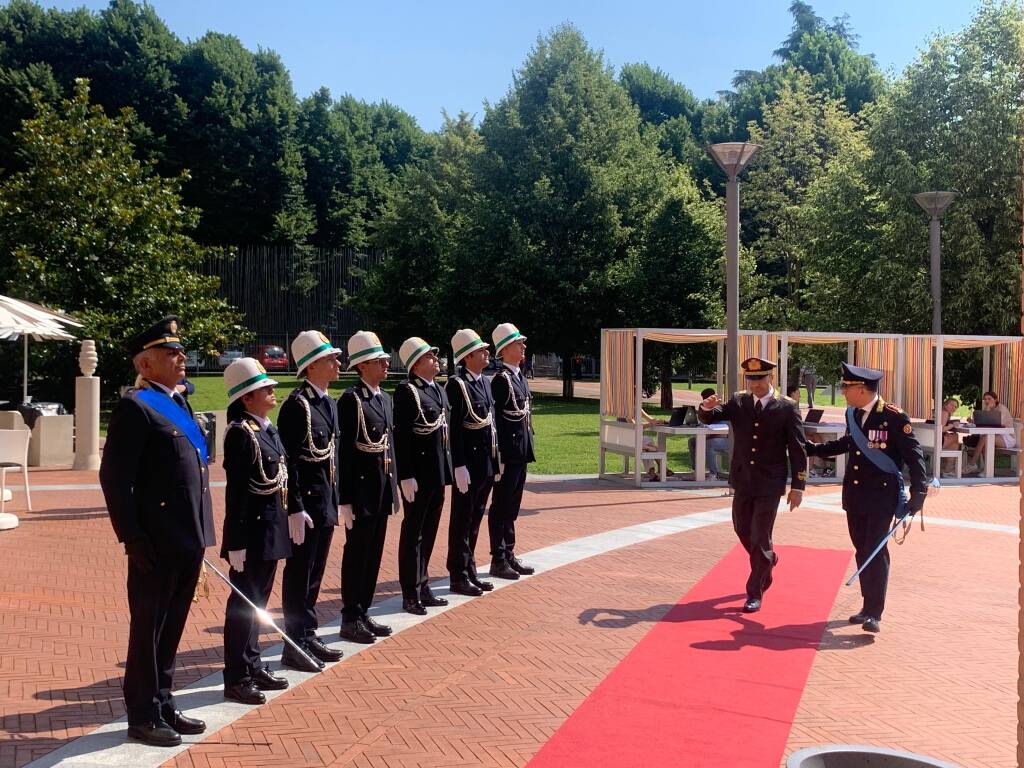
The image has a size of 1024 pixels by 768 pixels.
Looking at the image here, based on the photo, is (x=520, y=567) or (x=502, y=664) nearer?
(x=502, y=664)

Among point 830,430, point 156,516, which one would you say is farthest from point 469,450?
point 830,430

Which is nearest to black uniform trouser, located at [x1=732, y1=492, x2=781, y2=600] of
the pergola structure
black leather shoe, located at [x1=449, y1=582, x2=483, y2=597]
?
black leather shoe, located at [x1=449, y1=582, x2=483, y2=597]

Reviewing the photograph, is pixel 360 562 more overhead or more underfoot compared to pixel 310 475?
more underfoot

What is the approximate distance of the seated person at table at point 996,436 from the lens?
→ 1859 cm

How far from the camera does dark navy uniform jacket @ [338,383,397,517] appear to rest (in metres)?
7.32

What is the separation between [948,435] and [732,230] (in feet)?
18.3

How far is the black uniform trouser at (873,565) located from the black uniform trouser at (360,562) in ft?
12.0

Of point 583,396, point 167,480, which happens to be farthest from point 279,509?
point 583,396

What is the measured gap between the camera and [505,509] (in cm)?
970

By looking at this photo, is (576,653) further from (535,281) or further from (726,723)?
(535,281)

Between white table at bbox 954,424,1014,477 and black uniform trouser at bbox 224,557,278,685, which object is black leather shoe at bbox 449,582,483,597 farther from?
white table at bbox 954,424,1014,477

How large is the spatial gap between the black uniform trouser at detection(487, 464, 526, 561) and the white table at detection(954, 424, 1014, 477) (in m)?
11.1

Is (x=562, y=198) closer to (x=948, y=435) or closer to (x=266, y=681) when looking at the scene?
(x=948, y=435)

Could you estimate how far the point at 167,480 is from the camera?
5492 millimetres
